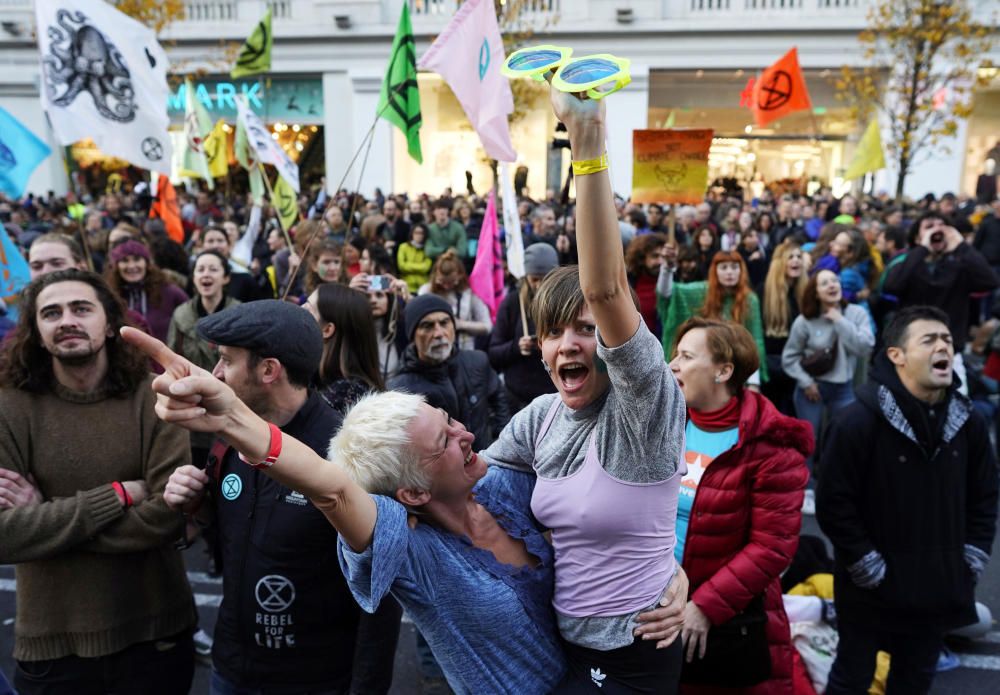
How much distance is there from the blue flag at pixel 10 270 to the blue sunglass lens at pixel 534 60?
4.49 metres

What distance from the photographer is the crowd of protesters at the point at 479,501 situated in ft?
5.17

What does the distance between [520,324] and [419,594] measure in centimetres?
345

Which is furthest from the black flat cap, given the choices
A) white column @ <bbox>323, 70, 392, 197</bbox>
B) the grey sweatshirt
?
white column @ <bbox>323, 70, 392, 197</bbox>

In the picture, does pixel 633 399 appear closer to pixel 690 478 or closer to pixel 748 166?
pixel 690 478

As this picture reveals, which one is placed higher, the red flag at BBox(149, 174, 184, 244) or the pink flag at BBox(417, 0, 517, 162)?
the pink flag at BBox(417, 0, 517, 162)

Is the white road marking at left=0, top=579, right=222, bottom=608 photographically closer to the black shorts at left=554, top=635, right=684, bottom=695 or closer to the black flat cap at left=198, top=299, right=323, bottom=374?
the black flat cap at left=198, top=299, right=323, bottom=374

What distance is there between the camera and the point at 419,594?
1.53 meters

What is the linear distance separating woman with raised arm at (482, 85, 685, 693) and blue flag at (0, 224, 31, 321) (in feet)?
14.4

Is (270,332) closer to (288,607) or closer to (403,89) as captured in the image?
(288,607)

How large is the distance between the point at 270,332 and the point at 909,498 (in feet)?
7.65

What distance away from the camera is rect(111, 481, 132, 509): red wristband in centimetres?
230

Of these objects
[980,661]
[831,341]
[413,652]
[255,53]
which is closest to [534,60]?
[413,652]

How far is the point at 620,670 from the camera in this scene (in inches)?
68.0

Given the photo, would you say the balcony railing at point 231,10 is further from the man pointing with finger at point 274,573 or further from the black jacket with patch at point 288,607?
the black jacket with patch at point 288,607
